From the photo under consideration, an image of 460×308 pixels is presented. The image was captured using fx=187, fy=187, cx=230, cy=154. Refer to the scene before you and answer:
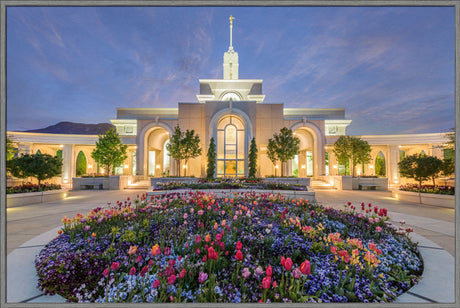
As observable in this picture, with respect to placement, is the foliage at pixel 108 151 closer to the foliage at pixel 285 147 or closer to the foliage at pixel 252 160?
the foliage at pixel 252 160

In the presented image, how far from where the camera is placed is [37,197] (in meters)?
8.95

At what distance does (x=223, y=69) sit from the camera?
30.9 m

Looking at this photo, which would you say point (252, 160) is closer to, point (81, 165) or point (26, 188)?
point (26, 188)

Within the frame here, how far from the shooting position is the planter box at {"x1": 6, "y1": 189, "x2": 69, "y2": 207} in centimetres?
795

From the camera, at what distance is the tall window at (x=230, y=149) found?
19656 mm

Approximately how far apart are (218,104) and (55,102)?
1719 cm

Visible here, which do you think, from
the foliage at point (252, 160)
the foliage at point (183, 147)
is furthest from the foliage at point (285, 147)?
the foliage at point (183, 147)

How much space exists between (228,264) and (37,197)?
11.4 meters

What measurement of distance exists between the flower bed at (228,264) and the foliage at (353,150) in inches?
667

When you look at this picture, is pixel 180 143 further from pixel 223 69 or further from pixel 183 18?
pixel 223 69

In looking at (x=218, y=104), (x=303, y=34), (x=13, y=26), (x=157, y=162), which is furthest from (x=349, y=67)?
(x=157, y=162)

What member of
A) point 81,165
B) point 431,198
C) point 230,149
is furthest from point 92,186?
point 431,198

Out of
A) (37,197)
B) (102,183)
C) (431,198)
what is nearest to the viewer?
(431,198)

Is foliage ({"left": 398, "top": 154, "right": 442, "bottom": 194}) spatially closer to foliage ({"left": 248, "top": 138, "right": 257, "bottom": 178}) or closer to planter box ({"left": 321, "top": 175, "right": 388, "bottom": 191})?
planter box ({"left": 321, "top": 175, "right": 388, "bottom": 191})
